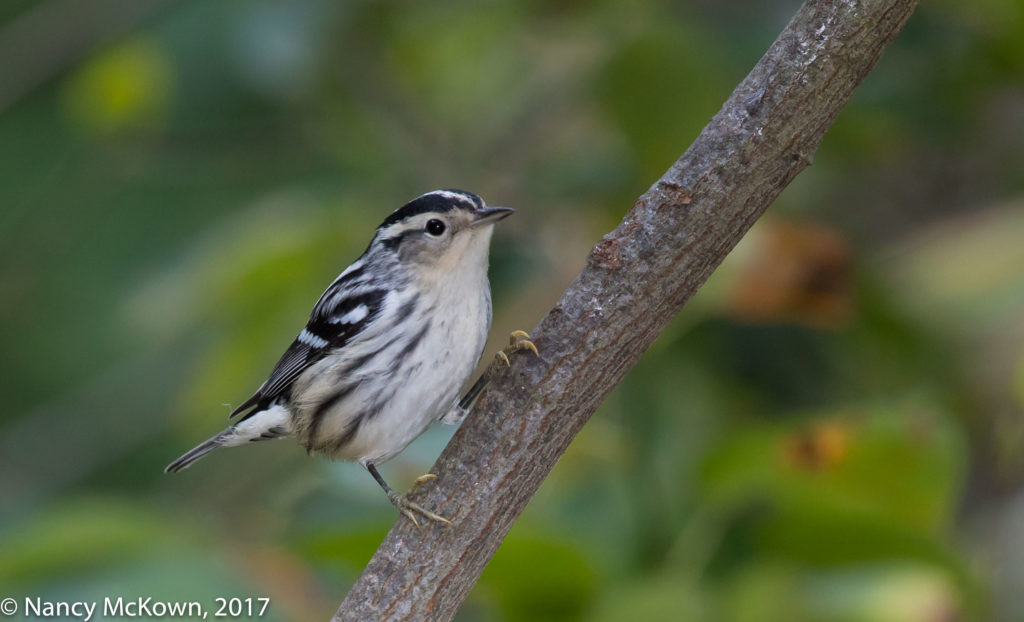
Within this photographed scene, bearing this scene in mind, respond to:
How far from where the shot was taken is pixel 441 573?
7.29 ft

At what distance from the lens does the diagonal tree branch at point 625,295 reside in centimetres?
201

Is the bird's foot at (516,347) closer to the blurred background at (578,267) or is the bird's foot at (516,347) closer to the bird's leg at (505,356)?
the bird's leg at (505,356)

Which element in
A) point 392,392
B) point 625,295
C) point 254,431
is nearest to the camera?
point 625,295

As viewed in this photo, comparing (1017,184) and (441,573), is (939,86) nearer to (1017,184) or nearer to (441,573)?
(1017,184)

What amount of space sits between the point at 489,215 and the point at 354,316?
451 millimetres

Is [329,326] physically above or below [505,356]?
above

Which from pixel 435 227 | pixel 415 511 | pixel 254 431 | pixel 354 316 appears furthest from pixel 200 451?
pixel 415 511

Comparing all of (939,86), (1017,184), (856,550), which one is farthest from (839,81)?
(1017,184)

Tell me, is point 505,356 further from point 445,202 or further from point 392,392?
point 445,202

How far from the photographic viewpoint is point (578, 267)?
386 centimetres

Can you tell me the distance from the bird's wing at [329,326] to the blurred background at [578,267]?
0.37 metres

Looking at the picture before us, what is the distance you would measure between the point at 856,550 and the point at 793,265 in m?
0.88

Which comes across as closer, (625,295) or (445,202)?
(625,295)
